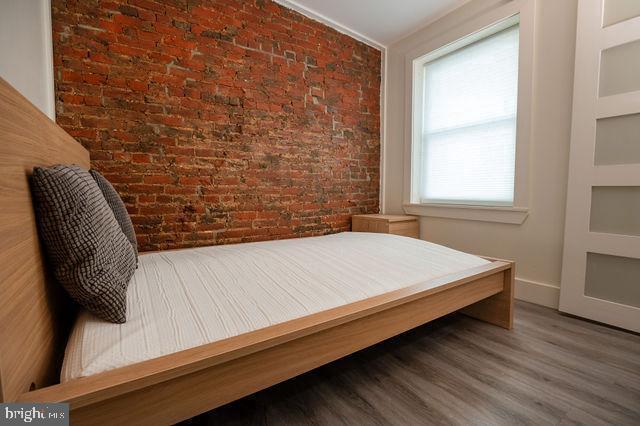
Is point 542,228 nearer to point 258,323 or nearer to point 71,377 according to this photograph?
point 258,323

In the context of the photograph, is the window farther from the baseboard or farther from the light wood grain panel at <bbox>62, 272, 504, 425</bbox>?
the light wood grain panel at <bbox>62, 272, 504, 425</bbox>

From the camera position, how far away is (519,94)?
2277 mm

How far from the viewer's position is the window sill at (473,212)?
91.9 inches

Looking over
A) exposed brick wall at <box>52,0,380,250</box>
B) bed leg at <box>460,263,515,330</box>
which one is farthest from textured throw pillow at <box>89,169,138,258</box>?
bed leg at <box>460,263,515,330</box>

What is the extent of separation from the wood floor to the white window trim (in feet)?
3.34

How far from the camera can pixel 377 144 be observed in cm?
346

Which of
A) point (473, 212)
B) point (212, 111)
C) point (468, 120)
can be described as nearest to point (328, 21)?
point (212, 111)

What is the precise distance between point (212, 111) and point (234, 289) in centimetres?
166

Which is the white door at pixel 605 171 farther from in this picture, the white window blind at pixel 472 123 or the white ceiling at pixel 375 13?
the white ceiling at pixel 375 13

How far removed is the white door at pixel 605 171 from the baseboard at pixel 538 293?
106 millimetres

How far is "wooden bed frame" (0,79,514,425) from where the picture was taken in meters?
0.60

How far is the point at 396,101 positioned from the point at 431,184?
3.45ft

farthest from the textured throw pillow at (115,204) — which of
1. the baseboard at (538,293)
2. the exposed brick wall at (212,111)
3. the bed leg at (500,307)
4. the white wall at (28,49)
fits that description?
the baseboard at (538,293)

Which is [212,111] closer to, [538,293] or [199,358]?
[199,358]
